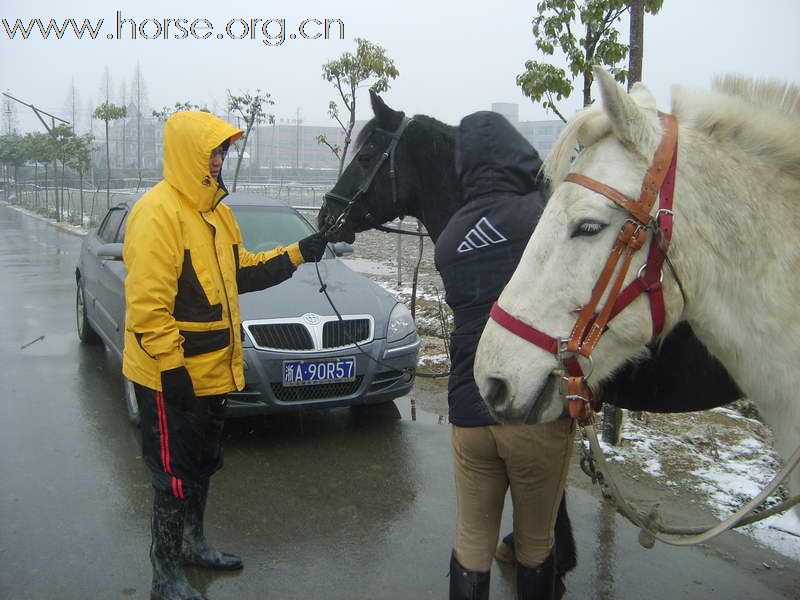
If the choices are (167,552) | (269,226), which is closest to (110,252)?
(269,226)

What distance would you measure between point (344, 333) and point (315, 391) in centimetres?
50

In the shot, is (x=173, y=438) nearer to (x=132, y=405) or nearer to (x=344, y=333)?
(x=344, y=333)

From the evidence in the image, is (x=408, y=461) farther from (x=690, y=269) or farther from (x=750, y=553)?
(x=690, y=269)

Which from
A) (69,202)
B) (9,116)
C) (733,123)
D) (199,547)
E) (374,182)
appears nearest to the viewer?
(733,123)

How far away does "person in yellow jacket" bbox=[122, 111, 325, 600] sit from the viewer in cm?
276

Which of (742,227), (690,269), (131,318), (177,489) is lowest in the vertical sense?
(177,489)

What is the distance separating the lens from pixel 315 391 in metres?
5.00

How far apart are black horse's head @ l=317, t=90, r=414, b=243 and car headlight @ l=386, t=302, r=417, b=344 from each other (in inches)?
52.0

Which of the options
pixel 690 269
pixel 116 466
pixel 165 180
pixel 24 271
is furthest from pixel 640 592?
pixel 24 271

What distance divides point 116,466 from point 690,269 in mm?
4185

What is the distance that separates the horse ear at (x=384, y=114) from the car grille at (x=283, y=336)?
1.73 m

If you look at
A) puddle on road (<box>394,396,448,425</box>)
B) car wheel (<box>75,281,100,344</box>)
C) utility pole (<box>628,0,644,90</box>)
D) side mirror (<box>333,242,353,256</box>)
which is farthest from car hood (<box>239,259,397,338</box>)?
car wheel (<box>75,281,100,344</box>)

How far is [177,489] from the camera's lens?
293 cm

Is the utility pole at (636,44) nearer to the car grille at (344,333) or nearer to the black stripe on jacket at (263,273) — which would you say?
the car grille at (344,333)
